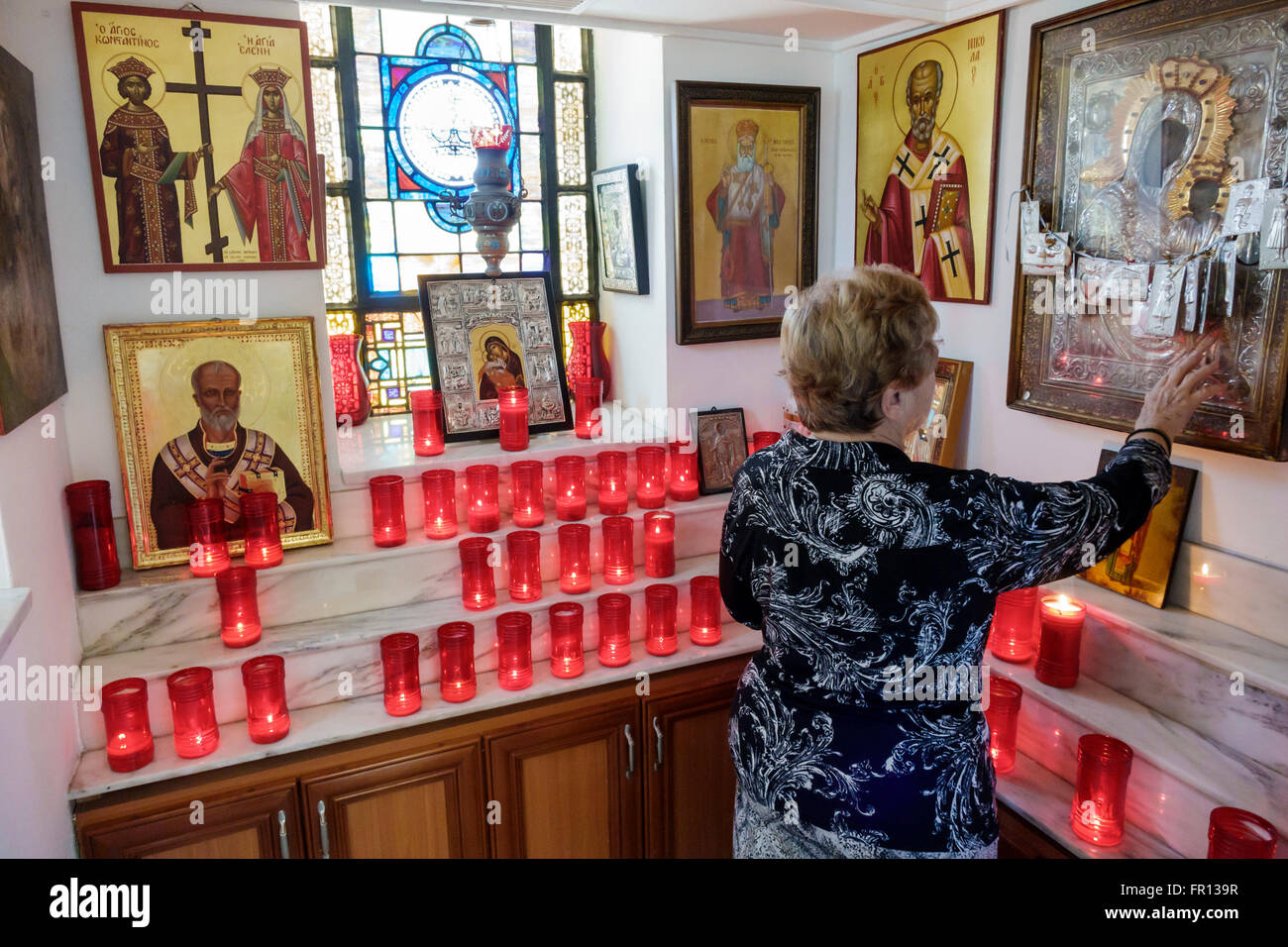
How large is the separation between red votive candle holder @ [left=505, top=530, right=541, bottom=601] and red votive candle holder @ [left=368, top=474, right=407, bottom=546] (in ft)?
0.88

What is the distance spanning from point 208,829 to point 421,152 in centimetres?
191

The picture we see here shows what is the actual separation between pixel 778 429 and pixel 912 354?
1556mm

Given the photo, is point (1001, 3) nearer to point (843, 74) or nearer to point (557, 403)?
point (843, 74)

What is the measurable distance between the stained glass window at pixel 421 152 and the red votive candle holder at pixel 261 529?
79 cm

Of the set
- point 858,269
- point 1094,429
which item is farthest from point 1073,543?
point 1094,429

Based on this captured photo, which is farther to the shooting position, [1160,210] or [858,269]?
[1160,210]

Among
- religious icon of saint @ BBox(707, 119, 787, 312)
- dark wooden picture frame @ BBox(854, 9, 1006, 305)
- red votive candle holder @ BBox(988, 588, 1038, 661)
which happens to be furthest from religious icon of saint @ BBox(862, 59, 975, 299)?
red votive candle holder @ BBox(988, 588, 1038, 661)

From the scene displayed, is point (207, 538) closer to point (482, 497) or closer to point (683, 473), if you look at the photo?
point (482, 497)

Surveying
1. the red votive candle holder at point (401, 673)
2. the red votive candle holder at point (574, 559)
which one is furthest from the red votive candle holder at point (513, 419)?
the red votive candle holder at point (401, 673)

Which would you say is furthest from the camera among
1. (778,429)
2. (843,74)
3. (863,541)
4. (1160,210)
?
(778,429)

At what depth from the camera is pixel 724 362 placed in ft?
8.69

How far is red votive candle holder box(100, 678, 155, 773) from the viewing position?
5.82 ft

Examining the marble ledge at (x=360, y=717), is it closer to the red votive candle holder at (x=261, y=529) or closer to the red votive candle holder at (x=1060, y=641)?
the red votive candle holder at (x=261, y=529)

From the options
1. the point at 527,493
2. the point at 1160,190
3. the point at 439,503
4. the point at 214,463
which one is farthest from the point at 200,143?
the point at 1160,190
